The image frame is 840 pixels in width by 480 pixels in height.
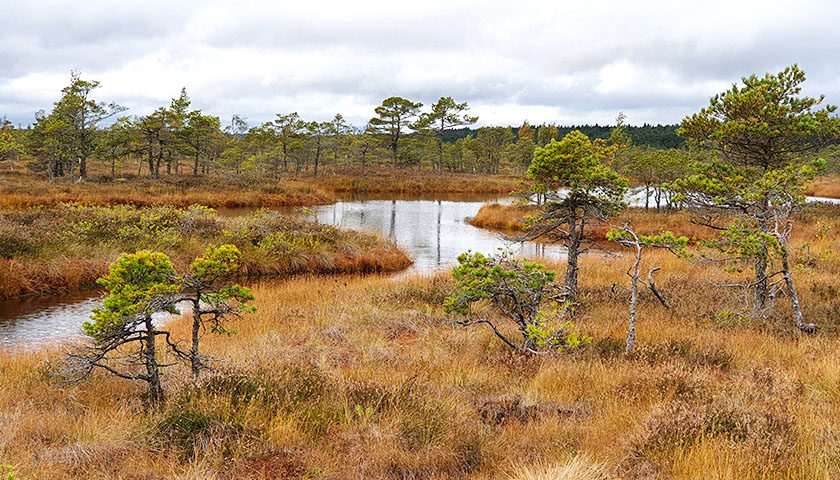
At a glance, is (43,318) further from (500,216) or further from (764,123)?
(500,216)

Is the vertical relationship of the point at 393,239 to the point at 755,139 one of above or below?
below

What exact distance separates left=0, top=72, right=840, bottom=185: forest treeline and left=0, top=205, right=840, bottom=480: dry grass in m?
9.42

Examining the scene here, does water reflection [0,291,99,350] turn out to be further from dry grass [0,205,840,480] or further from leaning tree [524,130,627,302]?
leaning tree [524,130,627,302]

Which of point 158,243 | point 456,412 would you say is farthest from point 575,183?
point 158,243

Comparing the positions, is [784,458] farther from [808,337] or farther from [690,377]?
[808,337]

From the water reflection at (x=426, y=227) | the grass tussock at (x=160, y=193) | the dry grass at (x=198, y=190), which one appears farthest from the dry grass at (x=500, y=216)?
the grass tussock at (x=160, y=193)

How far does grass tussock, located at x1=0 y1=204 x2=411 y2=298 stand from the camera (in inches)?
601

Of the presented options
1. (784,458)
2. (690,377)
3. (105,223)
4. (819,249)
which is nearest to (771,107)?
(690,377)

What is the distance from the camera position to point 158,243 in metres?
18.6

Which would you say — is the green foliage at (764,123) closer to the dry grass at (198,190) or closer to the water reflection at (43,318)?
the dry grass at (198,190)

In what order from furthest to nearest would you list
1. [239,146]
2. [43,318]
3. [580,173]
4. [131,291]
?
1. [239,146]
2. [43,318]
3. [580,173]
4. [131,291]

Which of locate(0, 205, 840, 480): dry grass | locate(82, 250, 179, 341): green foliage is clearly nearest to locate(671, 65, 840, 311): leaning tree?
locate(0, 205, 840, 480): dry grass

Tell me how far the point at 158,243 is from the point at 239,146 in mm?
60179

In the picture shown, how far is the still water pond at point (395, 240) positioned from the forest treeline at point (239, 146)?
337 inches
